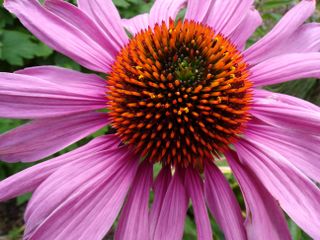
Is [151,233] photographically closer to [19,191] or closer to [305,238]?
[19,191]

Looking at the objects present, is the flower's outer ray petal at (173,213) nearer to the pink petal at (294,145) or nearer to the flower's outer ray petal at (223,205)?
the flower's outer ray petal at (223,205)

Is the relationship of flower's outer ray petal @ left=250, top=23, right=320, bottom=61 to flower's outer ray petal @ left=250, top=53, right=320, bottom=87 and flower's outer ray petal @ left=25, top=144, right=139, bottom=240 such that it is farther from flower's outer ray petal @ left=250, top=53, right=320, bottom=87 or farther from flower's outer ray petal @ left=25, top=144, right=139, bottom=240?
flower's outer ray petal @ left=25, top=144, right=139, bottom=240

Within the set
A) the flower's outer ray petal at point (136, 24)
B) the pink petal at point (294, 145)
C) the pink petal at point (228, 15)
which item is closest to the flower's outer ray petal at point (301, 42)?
the pink petal at point (228, 15)

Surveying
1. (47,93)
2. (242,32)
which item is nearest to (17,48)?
(47,93)

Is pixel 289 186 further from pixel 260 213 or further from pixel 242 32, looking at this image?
pixel 242 32

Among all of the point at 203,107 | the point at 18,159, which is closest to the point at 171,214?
the point at 203,107
